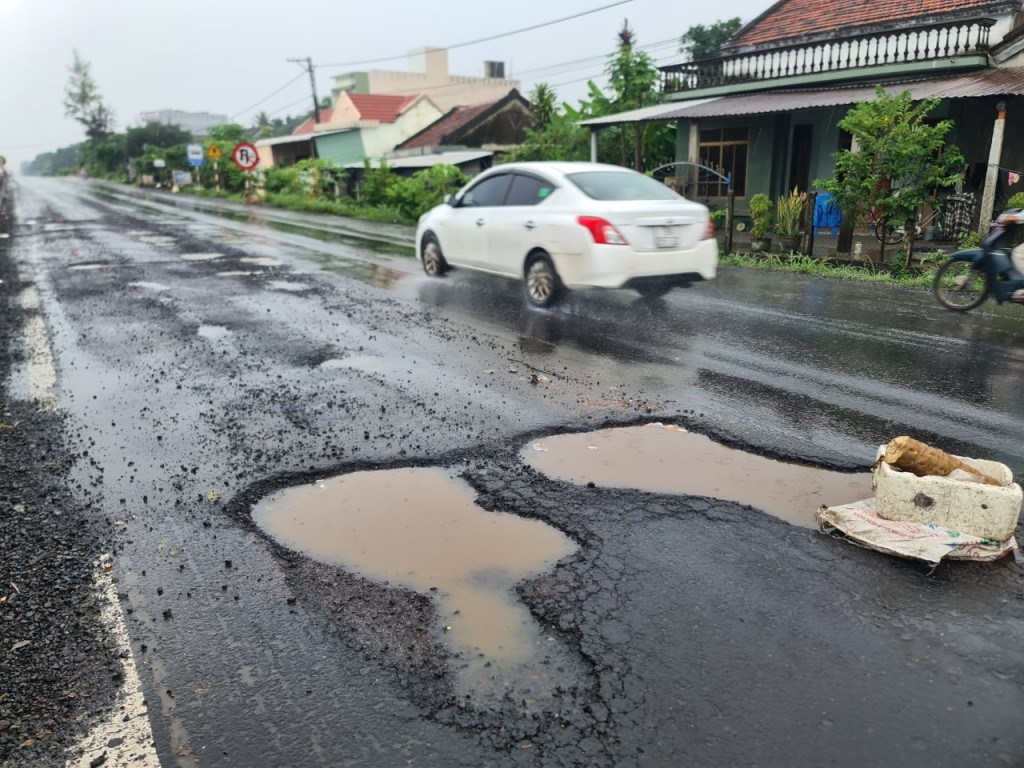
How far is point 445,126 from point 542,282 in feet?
106

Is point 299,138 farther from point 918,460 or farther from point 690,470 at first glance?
point 918,460

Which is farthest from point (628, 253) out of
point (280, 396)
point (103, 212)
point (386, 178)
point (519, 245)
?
point (103, 212)

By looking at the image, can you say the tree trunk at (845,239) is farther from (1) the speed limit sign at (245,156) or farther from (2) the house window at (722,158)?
(1) the speed limit sign at (245,156)

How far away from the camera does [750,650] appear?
9.33 feet

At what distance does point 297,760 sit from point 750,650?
5.08 feet

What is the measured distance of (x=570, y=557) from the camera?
355cm

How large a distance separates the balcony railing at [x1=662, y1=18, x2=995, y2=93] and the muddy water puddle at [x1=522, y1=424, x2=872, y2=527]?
609 inches

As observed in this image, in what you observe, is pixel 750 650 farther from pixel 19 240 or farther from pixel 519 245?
pixel 19 240

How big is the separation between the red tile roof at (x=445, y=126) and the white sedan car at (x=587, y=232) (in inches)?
1141

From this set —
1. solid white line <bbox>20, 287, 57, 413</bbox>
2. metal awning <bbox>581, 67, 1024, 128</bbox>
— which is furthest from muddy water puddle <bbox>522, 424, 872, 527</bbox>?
metal awning <bbox>581, 67, 1024, 128</bbox>

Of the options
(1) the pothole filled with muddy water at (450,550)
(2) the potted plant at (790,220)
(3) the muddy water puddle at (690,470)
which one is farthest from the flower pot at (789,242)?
(1) the pothole filled with muddy water at (450,550)

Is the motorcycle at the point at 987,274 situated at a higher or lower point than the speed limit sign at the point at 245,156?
lower

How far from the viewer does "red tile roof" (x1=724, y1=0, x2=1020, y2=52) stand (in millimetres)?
17281

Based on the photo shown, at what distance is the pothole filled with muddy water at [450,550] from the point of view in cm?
284
